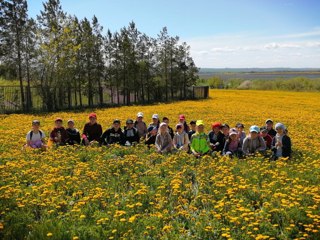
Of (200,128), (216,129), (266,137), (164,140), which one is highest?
(200,128)

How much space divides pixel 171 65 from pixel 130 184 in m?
43.1

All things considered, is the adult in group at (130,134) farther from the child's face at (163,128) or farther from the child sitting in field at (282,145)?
the child sitting in field at (282,145)

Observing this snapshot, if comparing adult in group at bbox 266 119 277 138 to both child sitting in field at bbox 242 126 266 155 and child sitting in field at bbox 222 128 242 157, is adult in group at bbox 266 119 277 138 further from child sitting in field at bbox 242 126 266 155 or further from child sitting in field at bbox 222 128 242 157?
child sitting in field at bbox 222 128 242 157

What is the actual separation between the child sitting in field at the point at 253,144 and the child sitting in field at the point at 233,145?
226 mm

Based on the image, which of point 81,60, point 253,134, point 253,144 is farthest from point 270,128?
point 81,60

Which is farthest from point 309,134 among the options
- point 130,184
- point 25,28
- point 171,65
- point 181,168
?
point 171,65

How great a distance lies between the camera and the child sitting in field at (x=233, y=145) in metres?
10.8

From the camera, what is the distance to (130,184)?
26.1 ft

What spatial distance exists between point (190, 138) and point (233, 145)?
→ 5.37 ft

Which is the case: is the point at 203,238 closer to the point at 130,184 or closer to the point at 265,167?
the point at 130,184

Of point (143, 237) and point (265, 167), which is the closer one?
point (143, 237)

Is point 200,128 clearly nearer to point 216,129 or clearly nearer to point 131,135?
point 216,129

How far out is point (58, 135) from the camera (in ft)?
39.4

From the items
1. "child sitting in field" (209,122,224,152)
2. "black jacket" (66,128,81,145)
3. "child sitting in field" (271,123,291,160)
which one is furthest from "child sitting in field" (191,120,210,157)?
"black jacket" (66,128,81,145)
